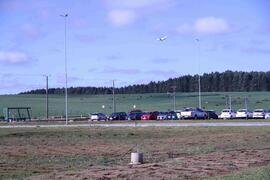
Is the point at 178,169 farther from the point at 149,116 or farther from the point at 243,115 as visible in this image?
the point at 149,116

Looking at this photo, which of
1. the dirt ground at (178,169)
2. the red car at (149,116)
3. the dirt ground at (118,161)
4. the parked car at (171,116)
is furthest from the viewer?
the red car at (149,116)

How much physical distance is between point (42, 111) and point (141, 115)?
55.4 meters

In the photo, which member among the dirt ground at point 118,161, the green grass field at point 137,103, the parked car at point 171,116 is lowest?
the dirt ground at point 118,161

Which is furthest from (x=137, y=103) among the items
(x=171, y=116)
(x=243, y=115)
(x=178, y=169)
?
(x=178, y=169)

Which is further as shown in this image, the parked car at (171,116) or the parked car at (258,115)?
the parked car at (171,116)

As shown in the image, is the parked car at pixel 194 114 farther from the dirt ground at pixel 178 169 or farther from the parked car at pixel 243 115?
the dirt ground at pixel 178 169

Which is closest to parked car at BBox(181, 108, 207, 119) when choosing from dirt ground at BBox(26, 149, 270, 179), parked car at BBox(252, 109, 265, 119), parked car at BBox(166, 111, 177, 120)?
parked car at BBox(166, 111, 177, 120)

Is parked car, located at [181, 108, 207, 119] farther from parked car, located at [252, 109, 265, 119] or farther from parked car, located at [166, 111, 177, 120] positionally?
parked car, located at [252, 109, 265, 119]

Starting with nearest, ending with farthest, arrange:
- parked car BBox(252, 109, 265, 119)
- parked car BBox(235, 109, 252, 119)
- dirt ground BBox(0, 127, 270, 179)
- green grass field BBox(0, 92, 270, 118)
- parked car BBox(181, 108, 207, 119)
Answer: dirt ground BBox(0, 127, 270, 179)
parked car BBox(181, 108, 207, 119)
parked car BBox(252, 109, 265, 119)
parked car BBox(235, 109, 252, 119)
green grass field BBox(0, 92, 270, 118)

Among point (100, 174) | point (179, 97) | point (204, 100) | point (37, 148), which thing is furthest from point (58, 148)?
point (179, 97)

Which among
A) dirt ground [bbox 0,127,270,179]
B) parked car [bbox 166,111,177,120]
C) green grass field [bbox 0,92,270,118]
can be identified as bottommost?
dirt ground [bbox 0,127,270,179]

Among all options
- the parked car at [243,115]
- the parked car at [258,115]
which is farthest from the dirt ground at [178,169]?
the parked car at [243,115]

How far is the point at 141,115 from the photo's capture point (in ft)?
294

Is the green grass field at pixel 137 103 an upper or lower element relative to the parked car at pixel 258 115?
upper
